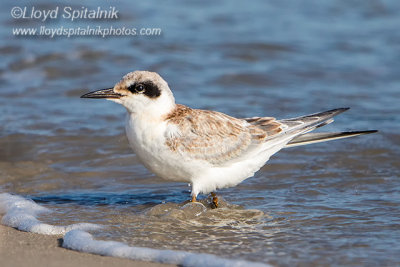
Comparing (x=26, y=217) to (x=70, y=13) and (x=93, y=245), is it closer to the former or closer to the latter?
(x=93, y=245)

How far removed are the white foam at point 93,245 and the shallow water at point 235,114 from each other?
0.57 feet

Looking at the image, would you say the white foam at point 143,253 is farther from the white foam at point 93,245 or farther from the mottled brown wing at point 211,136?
the mottled brown wing at point 211,136

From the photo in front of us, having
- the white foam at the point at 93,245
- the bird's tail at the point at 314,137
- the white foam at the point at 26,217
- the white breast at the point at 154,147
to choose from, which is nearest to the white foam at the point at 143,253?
the white foam at the point at 93,245

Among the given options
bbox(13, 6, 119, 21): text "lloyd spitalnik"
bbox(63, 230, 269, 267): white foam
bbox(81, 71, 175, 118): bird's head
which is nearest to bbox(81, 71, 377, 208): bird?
bbox(81, 71, 175, 118): bird's head

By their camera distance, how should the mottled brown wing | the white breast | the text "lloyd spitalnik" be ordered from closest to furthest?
the white breast
the mottled brown wing
the text "lloyd spitalnik"

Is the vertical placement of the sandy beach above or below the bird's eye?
below

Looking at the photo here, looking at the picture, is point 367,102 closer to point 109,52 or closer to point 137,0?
point 109,52

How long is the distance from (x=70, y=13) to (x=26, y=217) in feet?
28.8

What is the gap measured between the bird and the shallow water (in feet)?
1.21

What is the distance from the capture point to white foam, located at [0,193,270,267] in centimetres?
511

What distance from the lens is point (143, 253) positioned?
5273 millimetres

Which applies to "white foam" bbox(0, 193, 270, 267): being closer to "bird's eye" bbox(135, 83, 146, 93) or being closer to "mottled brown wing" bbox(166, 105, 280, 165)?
"mottled brown wing" bbox(166, 105, 280, 165)

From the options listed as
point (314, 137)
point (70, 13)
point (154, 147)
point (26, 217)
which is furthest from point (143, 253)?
point (70, 13)

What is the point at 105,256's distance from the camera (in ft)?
17.2
